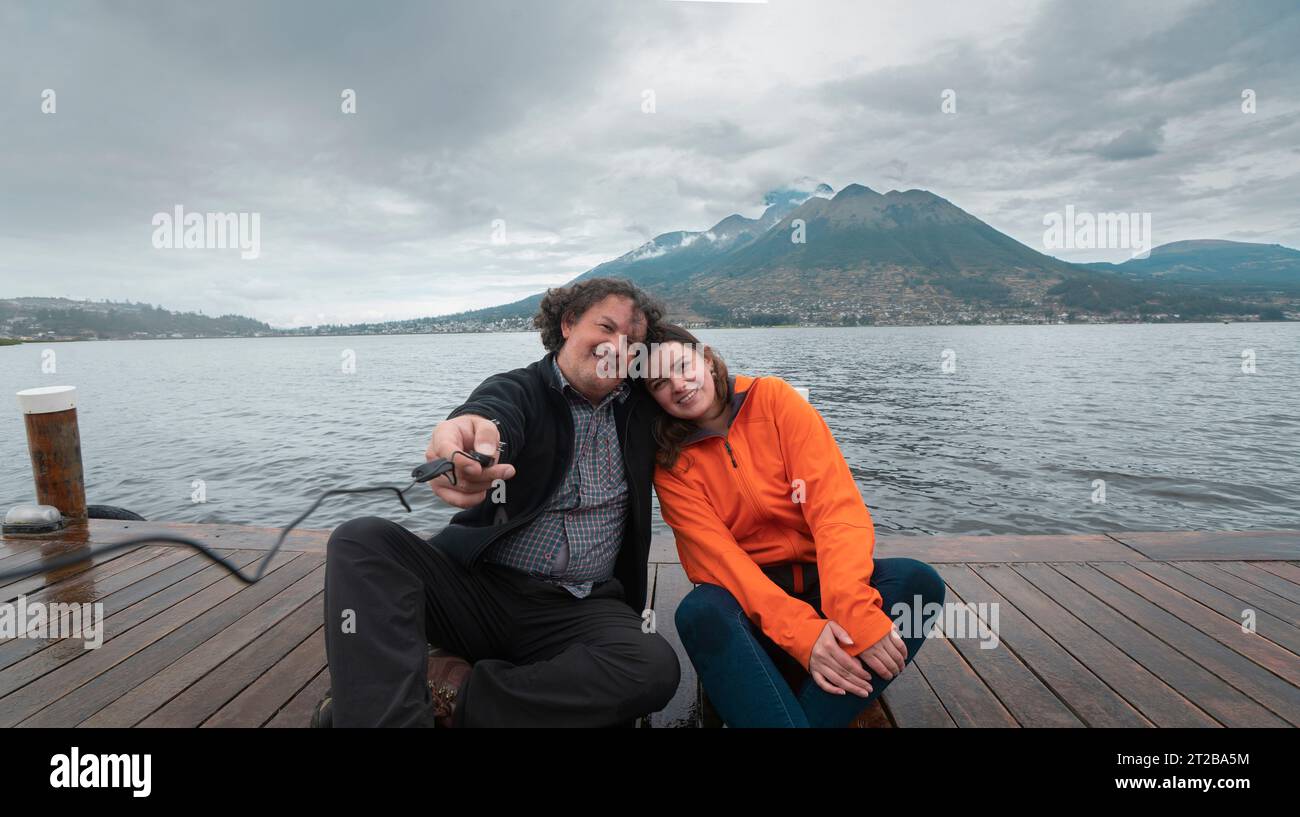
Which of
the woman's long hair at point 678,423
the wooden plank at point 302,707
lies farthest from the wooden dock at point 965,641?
the woman's long hair at point 678,423

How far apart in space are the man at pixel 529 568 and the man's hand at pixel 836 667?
48 cm

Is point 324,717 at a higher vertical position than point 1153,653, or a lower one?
higher

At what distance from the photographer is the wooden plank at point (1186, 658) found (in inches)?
86.4

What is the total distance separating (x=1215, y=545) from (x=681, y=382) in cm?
386

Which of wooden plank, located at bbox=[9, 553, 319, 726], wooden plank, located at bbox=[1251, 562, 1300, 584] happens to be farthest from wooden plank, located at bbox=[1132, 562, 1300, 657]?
wooden plank, located at bbox=[9, 553, 319, 726]

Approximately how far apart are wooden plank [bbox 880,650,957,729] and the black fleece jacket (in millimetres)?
1011

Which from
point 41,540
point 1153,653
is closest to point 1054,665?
point 1153,653

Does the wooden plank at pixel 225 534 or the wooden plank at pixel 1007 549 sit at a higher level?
the wooden plank at pixel 225 534

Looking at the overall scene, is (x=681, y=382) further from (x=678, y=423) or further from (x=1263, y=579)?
(x=1263, y=579)

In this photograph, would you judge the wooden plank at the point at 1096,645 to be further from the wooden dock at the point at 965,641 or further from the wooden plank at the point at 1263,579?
the wooden plank at the point at 1263,579

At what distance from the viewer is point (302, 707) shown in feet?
7.27
